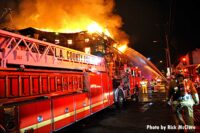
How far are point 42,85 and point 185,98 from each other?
3.82 metres

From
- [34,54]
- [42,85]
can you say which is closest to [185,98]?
[42,85]

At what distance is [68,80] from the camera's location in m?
7.24

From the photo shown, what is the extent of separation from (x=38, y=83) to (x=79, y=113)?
2.17 m

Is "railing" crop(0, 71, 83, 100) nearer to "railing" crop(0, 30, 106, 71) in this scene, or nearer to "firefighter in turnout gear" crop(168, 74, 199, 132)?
"railing" crop(0, 30, 106, 71)

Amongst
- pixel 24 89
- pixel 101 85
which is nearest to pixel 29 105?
pixel 24 89

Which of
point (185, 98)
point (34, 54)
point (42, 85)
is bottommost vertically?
point (185, 98)

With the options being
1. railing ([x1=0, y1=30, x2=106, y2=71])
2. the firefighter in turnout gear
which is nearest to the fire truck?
railing ([x1=0, y1=30, x2=106, y2=71])

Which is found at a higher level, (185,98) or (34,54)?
(34,54)

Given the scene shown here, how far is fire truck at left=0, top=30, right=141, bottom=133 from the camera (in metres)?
4.70

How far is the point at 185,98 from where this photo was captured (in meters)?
5.47

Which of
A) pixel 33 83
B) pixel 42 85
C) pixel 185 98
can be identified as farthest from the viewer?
pixel 42 85

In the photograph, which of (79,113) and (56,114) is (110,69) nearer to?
(79,113)

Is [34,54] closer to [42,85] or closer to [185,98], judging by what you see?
[42,85]

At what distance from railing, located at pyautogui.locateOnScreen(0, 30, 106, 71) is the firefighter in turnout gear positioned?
3552 mm
